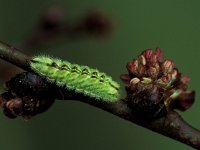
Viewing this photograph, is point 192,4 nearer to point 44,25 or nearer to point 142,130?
point 142,130

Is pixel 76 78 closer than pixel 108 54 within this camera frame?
Yes

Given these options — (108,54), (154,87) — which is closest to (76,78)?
(154,87)

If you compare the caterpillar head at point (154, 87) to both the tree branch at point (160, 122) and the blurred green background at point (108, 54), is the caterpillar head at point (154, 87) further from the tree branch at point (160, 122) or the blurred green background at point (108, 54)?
the blurred green background at point (108, 54)

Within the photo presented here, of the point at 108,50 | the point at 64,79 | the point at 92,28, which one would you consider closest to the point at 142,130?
the point at 108,50

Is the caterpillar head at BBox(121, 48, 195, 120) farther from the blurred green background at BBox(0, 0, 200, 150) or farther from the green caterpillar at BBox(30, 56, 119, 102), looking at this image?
the blurred green background at BBox(0, 0, 200, 150)

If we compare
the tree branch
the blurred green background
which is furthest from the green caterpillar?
the blurred green background

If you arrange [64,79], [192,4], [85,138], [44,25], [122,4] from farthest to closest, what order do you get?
[122,4], [192,4], [85,138], [44,25], [64,79]

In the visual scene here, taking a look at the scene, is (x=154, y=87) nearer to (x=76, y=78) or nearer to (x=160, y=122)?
(x=160, y=122)
